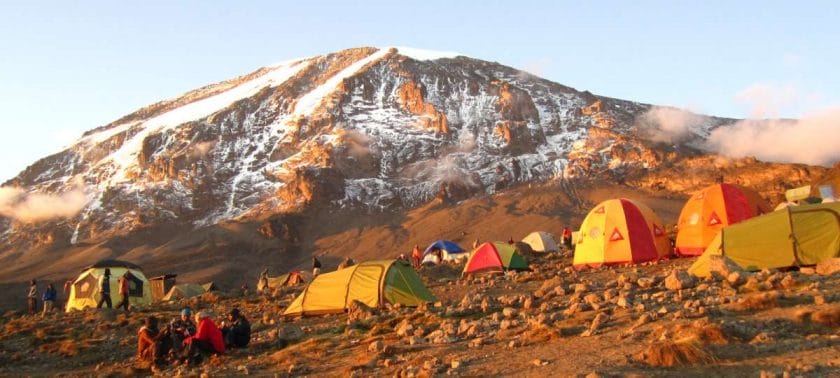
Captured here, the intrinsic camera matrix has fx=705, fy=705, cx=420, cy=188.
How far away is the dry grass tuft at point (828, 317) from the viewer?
8.77m

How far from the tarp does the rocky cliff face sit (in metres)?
71.4

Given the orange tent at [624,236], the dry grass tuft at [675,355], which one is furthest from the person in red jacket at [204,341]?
the orange tent at [624,236]

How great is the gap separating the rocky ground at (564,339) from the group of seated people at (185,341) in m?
0.31

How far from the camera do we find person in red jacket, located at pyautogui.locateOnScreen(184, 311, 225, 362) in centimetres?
1246

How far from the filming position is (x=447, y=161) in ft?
392

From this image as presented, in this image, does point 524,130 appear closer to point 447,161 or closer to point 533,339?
point 447,161

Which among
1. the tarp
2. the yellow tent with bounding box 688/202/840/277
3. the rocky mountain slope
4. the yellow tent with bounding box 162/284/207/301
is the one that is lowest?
the yellow tent with bounding box 162/284/207/301

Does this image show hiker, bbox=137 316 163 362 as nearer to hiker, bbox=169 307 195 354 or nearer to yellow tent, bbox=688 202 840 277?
hiker, bbox=169 307 195 354

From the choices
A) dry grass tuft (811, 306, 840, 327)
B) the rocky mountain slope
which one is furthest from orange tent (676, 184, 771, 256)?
the rocky mountain slope

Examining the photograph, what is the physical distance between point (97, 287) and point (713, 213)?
2654 centimetres

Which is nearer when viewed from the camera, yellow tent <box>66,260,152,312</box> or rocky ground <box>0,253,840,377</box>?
rocky ground <box>0,253,840,377</box>

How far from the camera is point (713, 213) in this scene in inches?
939

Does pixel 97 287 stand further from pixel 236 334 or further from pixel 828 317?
pixel 828 317

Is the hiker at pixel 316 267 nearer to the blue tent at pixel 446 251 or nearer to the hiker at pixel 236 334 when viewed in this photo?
the blue tent at pixel 446 251
